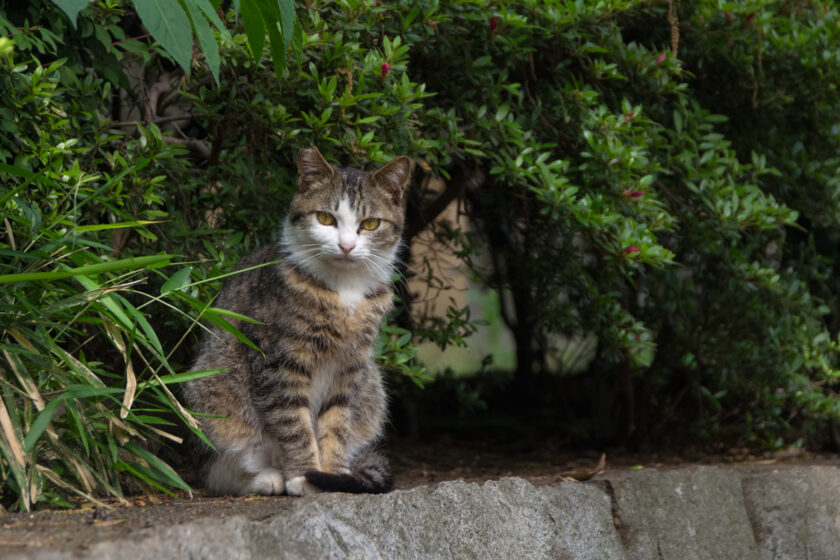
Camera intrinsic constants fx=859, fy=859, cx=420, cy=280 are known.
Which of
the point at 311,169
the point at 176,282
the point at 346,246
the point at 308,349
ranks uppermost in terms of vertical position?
the point at 311,169

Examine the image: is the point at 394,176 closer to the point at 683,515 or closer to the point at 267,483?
the point at 267,483

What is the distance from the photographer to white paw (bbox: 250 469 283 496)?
2.65 meters

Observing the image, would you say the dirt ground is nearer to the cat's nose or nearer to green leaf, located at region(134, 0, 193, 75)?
the cat's nose

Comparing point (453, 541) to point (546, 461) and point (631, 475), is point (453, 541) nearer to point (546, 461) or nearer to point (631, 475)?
point (631, 475)

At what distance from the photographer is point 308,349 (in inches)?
107

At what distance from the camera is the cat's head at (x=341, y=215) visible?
2820mm

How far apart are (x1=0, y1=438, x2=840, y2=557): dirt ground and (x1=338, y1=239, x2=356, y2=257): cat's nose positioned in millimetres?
797

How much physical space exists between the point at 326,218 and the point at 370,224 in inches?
6.2

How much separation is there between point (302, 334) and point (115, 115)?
1266mm

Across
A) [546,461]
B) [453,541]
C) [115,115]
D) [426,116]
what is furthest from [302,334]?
[546,461]

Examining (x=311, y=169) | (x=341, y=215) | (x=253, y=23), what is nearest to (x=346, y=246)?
(x=341, y=215)

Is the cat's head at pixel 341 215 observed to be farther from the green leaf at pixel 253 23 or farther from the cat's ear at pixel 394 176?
the green leaf at pixel 253 23

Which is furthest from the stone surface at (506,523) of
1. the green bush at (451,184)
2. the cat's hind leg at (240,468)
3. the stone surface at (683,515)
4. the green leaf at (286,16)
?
the green leaf at (286,16)

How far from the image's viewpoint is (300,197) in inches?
115
